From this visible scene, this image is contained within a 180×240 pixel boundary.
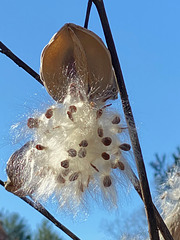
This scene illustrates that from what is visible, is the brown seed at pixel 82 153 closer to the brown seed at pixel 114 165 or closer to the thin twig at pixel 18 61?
the brown seed at pixel 114 165

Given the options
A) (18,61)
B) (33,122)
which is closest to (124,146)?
(33,122)

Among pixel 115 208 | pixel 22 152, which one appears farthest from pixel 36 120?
pixel 115 208

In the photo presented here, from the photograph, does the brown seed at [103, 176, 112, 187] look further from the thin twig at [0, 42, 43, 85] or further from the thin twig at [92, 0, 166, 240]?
the thin twig at [0, 42, 43, 85]

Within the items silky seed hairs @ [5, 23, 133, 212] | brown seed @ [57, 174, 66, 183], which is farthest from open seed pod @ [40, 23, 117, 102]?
brown seed @ [57, 174, 66, 183]

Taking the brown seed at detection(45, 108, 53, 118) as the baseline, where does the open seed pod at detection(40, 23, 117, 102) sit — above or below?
above

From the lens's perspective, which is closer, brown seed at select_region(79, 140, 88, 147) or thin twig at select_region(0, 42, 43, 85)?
brown seed at select_region(79, 140, 88, 147)

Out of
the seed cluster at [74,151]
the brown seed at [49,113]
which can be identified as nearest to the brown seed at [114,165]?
the seed cluster at [74,151]
